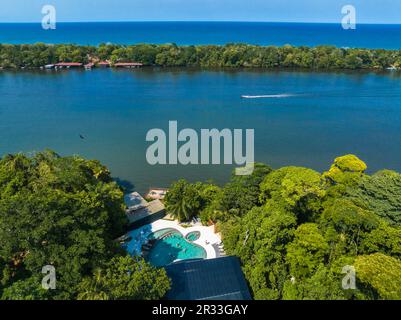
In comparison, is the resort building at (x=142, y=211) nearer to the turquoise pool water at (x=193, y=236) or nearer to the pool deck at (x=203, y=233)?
the pool deck at (x=203, y=233)

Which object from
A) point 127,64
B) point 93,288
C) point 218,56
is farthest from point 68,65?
point 93,288

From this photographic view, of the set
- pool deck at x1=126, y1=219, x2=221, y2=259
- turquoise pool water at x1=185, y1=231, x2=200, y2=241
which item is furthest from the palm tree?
turquoise pool water at x1=185, y1=231, x2=200, y2=241

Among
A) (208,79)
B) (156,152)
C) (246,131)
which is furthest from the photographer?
(208,79)

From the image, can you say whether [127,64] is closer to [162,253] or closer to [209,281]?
[162,253]

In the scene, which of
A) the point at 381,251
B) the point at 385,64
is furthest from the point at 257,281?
the point at 385,64

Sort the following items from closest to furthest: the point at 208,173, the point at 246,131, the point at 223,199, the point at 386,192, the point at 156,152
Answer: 1. the point at 386,192
2. the point at 223,199
3. the point at 208,173
4. the point at 156,152
5. the point at 246,131

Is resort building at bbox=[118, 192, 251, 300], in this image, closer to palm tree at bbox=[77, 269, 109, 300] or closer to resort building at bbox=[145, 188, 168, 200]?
resort building at bbox=[145, 188, 168, 200]

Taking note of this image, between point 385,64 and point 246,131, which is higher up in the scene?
point 385,64
